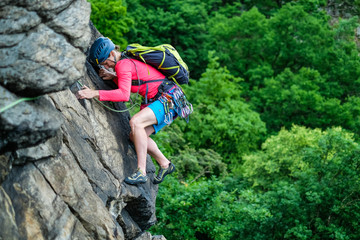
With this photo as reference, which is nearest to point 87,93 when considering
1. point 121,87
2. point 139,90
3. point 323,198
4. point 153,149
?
point 121,87

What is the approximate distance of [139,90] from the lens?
6.19 m

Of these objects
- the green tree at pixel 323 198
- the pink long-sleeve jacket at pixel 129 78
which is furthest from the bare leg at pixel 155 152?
the green tree at pixel 323 198

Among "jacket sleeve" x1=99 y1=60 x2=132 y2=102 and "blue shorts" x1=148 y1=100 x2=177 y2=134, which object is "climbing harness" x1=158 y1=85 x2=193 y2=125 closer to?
"blue shorts" x1=148 y1=100 x2=177 y2=134

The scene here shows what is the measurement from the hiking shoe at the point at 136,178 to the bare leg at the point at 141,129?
96mm

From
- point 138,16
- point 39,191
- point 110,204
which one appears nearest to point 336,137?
point 110,204

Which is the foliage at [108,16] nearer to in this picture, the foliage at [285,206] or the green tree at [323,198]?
the foliage at [285,206]

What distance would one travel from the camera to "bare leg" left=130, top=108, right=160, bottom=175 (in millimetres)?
6059

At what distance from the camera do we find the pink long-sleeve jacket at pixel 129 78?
225 inches

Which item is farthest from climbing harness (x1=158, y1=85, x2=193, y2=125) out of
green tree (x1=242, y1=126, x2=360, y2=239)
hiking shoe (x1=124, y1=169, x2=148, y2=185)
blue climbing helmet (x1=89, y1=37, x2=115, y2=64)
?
green tree (x1=242, y1=126, x2=360, y2=239)

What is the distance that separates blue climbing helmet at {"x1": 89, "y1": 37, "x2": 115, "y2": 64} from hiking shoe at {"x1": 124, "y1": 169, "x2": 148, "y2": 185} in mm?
1582

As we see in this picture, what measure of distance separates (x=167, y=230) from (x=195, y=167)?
17.6ft

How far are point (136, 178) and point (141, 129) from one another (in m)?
0.68

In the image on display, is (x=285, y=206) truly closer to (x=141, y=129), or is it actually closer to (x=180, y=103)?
(x=180, y=103)

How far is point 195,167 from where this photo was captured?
16812 mm
